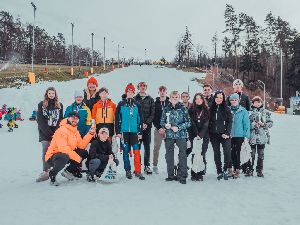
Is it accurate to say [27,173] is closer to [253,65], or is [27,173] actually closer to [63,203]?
[63,203]

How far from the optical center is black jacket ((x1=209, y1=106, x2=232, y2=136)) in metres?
7.52

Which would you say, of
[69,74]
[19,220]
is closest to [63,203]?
[19,220]

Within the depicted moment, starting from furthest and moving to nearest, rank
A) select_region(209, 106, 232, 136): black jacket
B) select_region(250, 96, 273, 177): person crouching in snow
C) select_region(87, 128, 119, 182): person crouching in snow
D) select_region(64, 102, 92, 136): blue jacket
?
select_region(250, 96, 273, 177): person crouching in snow < select_region(64, 102, 92, 136): blue jacket < select_region(209, 106, 232, 136): black jacket < select_region(87, 128, 119, 182): person crouching in snow

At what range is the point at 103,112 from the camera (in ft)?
25.3

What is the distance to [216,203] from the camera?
591 cm

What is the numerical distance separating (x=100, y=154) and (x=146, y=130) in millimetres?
1150

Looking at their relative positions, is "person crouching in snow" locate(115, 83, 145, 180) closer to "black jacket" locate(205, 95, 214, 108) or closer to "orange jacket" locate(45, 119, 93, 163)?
"orange jacket" locate(45, 119, 93, 163)

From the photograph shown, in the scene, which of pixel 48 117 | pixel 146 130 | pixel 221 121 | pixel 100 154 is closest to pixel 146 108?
pixel 146 130

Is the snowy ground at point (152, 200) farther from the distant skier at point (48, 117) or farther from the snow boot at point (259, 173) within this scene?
the distant skier at point (48, 117)

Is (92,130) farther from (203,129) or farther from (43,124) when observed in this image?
(203,129)

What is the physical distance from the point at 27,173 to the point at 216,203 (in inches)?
164

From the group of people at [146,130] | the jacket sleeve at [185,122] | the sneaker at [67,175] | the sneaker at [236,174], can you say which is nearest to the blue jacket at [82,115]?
the group of people at [146,130]

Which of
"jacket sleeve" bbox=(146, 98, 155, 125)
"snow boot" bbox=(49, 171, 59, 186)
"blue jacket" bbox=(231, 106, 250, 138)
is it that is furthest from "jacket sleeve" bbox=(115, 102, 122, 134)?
"blue jacket" bbox=(231, 106, 250, 138)

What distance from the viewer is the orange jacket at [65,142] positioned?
23.2 feet
